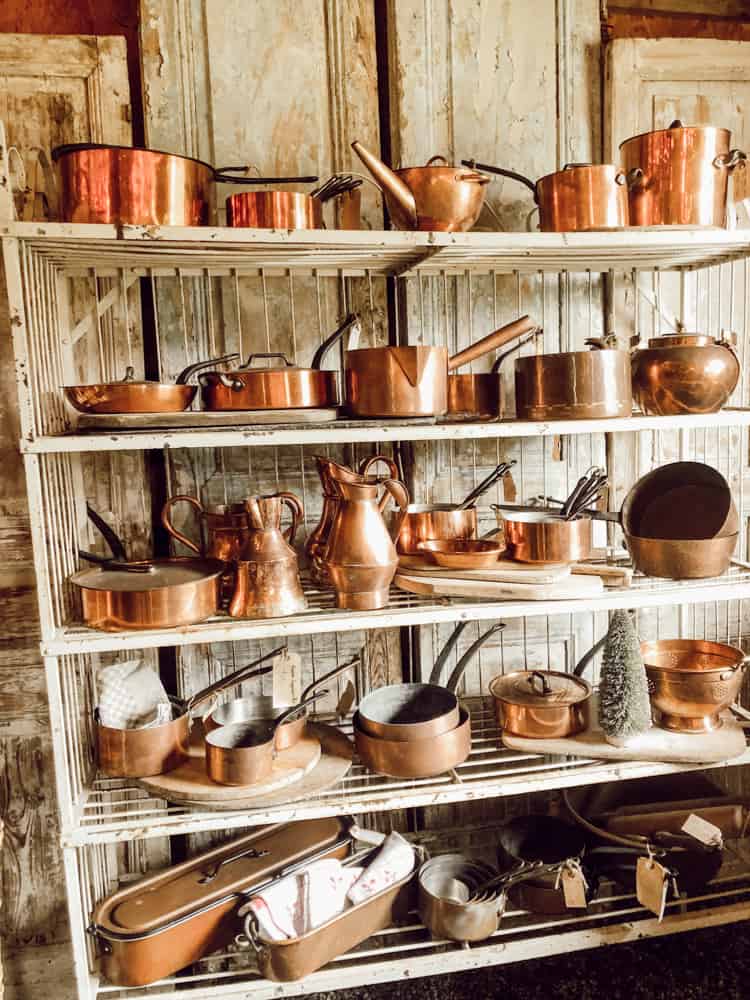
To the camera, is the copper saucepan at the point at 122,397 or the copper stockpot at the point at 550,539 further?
the copper stockpot at the point at 550,539

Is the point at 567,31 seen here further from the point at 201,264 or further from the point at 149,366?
the point at 149,366

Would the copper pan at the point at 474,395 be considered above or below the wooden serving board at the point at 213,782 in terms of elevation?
above

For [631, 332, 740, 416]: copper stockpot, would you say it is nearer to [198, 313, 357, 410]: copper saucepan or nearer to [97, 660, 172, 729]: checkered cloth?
[198, 313, 357, 410]: copper saucepan

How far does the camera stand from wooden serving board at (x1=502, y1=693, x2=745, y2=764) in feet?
6.21

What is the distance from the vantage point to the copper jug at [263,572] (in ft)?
5.75

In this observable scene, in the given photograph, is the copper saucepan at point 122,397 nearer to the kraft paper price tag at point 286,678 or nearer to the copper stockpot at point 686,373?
the kraft paper price tag at point 286,678

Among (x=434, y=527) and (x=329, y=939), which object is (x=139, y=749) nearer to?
(x=329, y=939)

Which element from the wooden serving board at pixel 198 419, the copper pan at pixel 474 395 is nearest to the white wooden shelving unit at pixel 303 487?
the wooden serving board at pixel 198 419

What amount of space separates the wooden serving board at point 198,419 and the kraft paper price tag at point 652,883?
1328 millimetres

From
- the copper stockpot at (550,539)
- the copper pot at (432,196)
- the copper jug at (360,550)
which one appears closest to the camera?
the copper pot at (432,196)

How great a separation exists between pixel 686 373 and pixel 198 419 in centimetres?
109

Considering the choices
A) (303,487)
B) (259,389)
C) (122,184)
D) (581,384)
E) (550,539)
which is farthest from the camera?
(303,487)

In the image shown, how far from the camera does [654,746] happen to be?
6.34ft

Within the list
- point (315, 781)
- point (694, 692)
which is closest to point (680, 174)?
point (694, 692)
